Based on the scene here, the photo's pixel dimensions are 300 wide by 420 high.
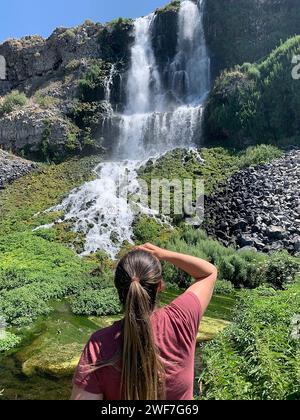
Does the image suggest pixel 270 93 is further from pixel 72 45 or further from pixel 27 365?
pixel 27 365

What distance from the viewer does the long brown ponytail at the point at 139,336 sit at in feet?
7.40

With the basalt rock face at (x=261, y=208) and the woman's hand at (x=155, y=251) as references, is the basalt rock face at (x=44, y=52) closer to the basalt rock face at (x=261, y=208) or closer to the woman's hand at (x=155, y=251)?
the basalt rock face at (x=261, y=208)

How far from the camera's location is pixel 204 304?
8.79 feet

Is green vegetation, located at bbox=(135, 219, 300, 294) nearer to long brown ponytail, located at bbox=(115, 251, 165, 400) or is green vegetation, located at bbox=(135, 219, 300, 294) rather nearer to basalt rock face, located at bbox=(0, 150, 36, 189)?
long brown ponytail, located at bbox=(115, 251, 165, 400)

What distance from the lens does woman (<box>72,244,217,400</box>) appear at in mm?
2256

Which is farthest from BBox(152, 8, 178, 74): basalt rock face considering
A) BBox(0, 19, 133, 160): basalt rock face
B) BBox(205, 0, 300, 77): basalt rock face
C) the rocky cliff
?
BBox(0, 19, 133, 160): basalt rock face

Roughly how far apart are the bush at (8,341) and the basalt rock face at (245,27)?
33833mm

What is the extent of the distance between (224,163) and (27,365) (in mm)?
24666

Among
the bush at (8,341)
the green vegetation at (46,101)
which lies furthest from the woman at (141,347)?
the green vegetation at (46,101)

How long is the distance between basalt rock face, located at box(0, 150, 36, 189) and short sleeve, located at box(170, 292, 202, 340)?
116 ft

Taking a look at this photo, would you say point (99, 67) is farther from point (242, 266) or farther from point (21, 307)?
point (21, 307)

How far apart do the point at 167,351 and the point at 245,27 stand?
138 ft

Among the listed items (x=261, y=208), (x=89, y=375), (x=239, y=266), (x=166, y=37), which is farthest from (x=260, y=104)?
(x=89, y=375)
